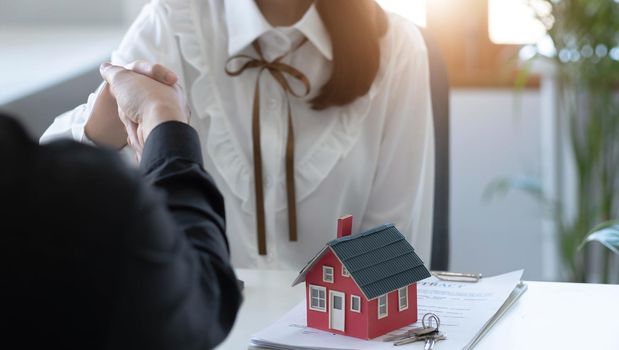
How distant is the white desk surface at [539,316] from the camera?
993mm

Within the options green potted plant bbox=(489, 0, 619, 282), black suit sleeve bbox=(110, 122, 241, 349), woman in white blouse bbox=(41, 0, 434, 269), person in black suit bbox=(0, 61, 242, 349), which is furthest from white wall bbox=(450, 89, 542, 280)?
person in black suit bbox=(0, 61, 242, 349)

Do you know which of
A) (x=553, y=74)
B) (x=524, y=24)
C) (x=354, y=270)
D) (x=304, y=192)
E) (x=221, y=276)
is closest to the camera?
(x=221, y=276)

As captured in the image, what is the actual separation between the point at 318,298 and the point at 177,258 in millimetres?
407

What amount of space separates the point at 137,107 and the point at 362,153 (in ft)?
2.22

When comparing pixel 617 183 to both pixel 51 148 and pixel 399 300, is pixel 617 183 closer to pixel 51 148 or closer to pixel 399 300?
pixel 399 300

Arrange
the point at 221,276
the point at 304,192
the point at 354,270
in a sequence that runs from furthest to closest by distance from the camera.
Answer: the point at 304,192, the point at 354,270, the point at 221,276

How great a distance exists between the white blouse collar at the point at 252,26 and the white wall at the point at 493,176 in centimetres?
141

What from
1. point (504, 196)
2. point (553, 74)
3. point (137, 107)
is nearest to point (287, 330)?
point (137, 107)

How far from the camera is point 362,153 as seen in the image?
5.34 ft

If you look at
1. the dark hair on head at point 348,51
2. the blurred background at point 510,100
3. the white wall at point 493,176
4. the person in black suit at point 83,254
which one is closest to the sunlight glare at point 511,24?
the blurred background at point 510,100

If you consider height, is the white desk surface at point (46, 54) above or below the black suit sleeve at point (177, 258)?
below

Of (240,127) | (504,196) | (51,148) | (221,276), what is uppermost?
(51,148)

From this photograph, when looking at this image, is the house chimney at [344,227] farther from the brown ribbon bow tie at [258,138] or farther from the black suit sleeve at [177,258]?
the brown ribbon bow tie at [258,138]

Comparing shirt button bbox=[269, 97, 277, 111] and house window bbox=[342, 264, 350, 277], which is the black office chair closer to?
shirt button bbox=[269, 97, 277, 111]
